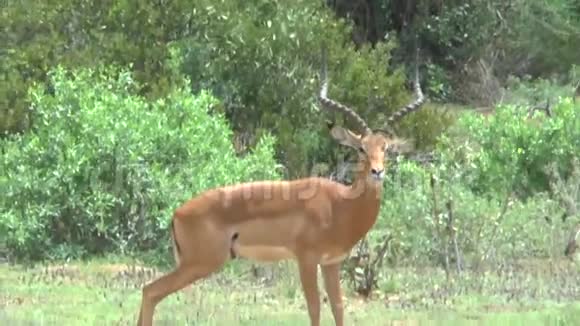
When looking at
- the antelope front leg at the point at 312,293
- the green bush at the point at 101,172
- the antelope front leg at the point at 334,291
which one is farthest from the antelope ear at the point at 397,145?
the green bush at the point at 101,172

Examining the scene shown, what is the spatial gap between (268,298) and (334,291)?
219 cm

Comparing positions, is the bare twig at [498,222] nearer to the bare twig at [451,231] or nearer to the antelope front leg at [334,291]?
the bare twig at [451,231]

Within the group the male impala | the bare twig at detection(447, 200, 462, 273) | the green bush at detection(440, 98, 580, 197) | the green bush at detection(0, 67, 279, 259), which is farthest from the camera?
the green bush at detection(440, 98, 580, 197)

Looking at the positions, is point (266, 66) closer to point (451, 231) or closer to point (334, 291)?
point (451, 231)

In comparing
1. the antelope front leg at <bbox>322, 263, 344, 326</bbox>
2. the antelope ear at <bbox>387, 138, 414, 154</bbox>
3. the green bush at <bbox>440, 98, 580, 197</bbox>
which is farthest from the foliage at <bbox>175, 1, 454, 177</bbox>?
the antelope front leg at <bbox>322, 263, 344, 326</bbox>

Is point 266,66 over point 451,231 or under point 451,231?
over

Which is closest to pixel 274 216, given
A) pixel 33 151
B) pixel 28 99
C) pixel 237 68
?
pixel 33 151

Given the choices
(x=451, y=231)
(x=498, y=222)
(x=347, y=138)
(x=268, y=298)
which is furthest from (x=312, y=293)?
(x=498, y=222)

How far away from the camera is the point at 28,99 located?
1520 centimetres

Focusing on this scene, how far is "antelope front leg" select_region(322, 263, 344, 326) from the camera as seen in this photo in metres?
9.35

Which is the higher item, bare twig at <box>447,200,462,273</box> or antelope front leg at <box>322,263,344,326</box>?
→ bare twig at <box>447,200,462,273</box>

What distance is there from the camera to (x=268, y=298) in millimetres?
11523

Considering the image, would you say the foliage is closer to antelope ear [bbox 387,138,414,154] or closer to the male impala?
antelope ear [bbox 387,138,414,154]

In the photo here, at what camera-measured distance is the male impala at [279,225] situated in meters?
9.21
